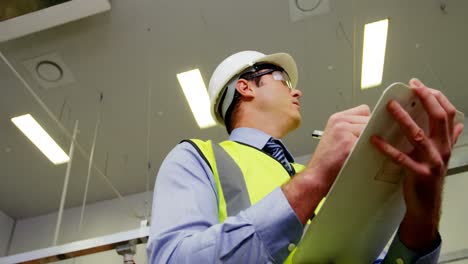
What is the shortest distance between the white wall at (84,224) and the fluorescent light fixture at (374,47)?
10.7ft

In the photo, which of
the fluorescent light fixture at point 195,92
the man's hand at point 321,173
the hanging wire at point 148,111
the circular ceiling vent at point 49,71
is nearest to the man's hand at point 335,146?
the man's hand at point 321,173

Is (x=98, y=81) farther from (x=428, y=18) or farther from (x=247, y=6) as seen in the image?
(x=428, y=18)

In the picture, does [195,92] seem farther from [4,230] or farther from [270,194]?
[4,230]

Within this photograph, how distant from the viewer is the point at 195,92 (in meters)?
4.32

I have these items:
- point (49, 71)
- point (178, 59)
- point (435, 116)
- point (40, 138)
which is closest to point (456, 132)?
point (435, 116)

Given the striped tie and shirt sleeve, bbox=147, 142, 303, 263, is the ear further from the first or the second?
shirt sleeve, bbox=147, 142, 303, 263

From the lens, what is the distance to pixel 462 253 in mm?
2553

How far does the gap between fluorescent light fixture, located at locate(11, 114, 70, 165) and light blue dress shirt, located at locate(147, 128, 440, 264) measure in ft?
13.9

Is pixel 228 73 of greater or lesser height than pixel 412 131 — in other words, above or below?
above

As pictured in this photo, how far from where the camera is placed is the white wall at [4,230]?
6.04 meters

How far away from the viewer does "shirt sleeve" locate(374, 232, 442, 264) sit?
880mm

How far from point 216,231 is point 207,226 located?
9 cm

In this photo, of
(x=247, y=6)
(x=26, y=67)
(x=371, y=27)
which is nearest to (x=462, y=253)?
(x=371, y=27)

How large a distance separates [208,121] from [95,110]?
1.20 metres
